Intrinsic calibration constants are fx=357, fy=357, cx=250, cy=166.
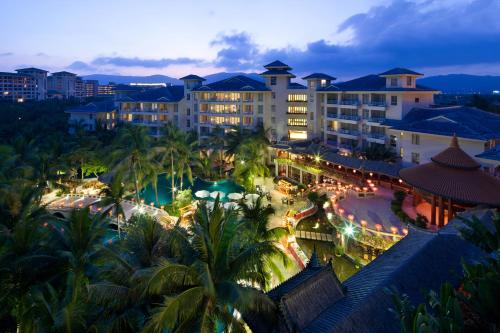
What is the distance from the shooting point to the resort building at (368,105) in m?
46.8

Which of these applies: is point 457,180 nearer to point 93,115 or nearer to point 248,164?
point 248,164

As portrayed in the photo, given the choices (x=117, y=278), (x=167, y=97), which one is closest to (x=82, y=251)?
(x=117, y=278)

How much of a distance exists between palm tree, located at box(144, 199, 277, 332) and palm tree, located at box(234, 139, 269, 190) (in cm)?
3243

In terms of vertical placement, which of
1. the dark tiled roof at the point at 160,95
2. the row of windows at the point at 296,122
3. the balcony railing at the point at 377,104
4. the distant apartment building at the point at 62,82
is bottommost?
the row of windows at the point at 296,122

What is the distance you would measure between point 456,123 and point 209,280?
110ft

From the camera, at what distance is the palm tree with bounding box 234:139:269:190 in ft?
154

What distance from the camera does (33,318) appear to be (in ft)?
52.0

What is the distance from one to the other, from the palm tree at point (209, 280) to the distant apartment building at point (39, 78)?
174m

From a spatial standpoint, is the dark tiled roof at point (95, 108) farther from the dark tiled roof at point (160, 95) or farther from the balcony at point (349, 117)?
the balcony at point (349, 117)

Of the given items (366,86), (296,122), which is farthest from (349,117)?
(296,122)

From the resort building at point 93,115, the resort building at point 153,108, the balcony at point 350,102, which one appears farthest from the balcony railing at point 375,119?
the resort building at point 93,115

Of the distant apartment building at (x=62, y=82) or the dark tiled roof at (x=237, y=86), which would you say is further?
the distant apartment building at (x=62, y=82)

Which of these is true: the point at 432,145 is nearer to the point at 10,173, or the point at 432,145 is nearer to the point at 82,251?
the point at 82,251

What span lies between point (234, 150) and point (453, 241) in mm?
36025
